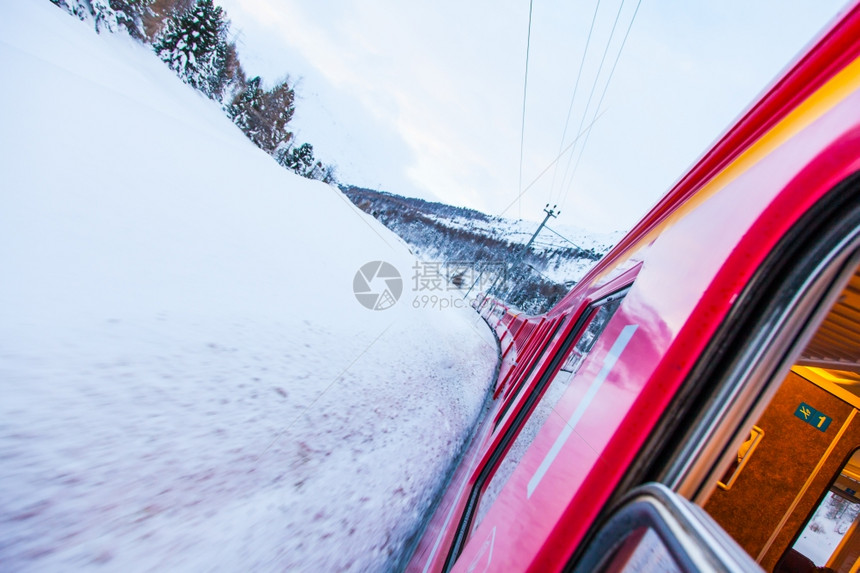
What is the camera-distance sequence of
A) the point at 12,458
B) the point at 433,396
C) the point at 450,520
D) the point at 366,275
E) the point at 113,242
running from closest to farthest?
the point at 12,458 < the point at 450,520 < the point at 113,242 < the point at 433,396 < the point at 366,275

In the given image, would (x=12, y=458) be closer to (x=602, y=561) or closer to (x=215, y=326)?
(x=215, y=326)

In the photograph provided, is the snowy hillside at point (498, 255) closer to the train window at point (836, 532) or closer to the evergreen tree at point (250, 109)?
the evergreen tree at point (250, 109)

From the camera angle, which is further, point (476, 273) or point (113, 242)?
point (476, 273)

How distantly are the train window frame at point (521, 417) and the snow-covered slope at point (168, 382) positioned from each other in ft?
1.93

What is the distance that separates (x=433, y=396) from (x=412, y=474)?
2.08 metres

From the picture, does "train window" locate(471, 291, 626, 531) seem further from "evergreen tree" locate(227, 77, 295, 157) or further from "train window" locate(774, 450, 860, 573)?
"evergreen tree" locate(227, 77, 295, 157)

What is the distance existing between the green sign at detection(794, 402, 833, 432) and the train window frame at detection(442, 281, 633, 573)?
9.84 feet

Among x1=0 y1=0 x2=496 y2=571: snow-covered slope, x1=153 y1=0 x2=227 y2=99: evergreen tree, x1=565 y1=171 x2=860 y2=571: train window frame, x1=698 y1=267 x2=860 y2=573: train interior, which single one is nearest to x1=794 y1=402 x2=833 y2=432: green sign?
x1=698 y1=267 x2=860 y2=573: train interior

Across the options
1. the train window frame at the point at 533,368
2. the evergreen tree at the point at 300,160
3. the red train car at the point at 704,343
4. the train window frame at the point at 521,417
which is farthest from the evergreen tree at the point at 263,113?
the red train car at the point at 704,343

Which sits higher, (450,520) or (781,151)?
(781,151)

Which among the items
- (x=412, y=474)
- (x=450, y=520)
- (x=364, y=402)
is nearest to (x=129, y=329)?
(x=364, y=402)

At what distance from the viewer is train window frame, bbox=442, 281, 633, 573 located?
226 centimetres

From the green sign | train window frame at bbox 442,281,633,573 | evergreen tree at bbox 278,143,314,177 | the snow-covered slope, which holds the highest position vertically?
evergreen tree at bbox 278,143,314,177

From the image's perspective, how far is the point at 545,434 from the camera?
137cm
